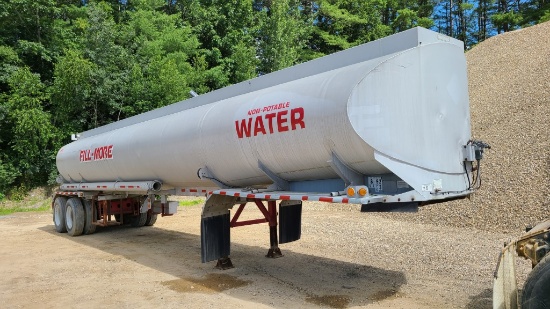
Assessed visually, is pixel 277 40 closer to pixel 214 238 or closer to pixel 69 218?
pixel 69 218

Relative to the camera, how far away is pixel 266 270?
8.50 m

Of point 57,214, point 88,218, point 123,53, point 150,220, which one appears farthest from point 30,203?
point 88,218

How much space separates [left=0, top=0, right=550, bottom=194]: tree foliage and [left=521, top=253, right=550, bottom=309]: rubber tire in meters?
27.5

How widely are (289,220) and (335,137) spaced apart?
3.69 meters

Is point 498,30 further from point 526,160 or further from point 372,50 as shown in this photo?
point 372,50

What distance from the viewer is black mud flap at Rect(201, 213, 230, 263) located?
8156 millimetres

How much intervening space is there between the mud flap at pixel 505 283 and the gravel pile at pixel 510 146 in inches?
221

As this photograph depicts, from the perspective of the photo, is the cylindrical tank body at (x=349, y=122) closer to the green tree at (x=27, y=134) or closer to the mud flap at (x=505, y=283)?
the mud flap at (x=505, y=283)

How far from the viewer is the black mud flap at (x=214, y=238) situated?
26.8ft

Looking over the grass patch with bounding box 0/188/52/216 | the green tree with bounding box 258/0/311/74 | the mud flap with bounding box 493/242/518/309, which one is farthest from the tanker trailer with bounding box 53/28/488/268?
the green tree with bounding box 258/0/311/74

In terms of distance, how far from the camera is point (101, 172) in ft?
40.6

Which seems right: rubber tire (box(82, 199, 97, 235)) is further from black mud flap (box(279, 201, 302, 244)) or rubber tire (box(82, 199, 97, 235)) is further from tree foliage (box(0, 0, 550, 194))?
tree foliage (box(0, 0, 550, 194))

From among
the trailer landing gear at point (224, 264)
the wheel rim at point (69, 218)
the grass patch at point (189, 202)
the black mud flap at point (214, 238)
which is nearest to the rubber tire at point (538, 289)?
the black mud flap at point (214, 238)

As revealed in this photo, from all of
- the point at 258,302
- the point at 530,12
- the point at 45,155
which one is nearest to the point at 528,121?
the point at 258,302
